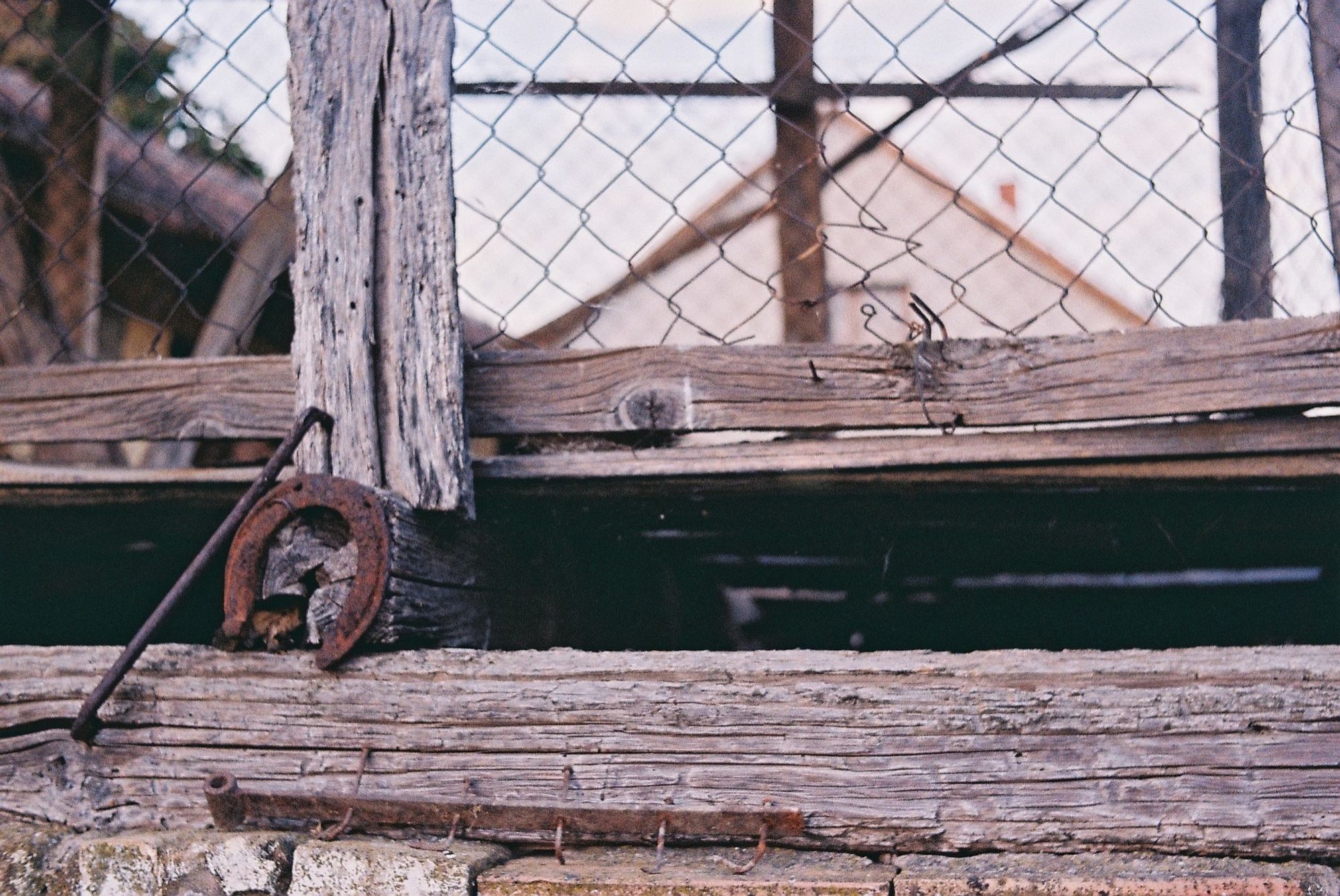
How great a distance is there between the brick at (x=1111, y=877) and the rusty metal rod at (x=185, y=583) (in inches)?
35.4

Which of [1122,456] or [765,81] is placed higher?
[765,81]

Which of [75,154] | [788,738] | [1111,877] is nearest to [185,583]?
[788,738]

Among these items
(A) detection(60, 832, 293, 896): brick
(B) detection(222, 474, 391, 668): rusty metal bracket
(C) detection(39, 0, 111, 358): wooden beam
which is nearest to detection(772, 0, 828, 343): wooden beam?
(B) detection(222, 474, 391, 668): rusty metal bracket

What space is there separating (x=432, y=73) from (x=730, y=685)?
916 mm

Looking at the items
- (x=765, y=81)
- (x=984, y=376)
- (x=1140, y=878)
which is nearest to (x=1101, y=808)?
(x=1140, y=878)

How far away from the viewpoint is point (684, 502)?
5.90ft

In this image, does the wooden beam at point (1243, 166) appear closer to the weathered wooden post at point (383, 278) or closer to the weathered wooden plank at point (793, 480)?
the weathered wooden plank at point (793, 480)

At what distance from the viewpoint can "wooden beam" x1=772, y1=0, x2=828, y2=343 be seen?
8.43ft

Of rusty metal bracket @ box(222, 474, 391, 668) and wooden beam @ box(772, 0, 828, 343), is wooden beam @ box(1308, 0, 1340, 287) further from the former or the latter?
rusty metal bracket @ box(222, 474, 391, 668)

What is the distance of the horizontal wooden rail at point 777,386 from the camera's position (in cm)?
131

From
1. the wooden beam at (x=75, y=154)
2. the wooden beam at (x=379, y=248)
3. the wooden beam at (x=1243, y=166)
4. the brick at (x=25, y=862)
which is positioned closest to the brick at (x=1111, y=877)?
the wooden beam at (x=379, y=248)

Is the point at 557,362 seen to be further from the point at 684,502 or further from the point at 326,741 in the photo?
the point at 326,741

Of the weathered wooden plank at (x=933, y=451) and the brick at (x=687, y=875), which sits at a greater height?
the weathered wooden plank at (x=933, y=451)

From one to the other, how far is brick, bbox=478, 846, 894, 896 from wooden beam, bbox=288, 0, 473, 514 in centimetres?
47
